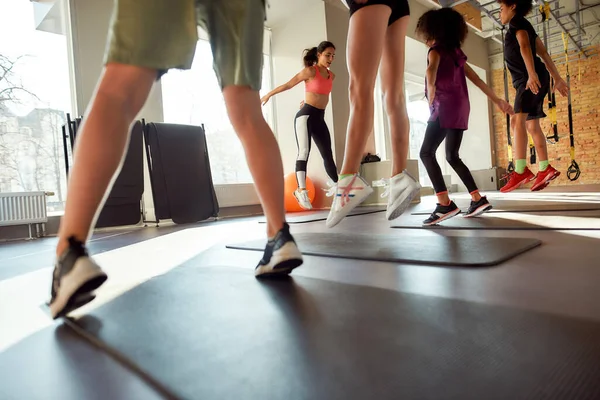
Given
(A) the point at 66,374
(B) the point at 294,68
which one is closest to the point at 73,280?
(A) the point at 66,374

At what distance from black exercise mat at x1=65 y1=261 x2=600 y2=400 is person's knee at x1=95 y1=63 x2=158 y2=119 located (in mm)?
434

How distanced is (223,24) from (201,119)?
4447mm

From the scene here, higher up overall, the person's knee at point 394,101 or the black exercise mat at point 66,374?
the person's knee at point 394,101

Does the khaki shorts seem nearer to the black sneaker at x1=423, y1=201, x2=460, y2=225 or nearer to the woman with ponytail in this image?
the black sneaker at x1=423, y1=201, x2=460, y2=225

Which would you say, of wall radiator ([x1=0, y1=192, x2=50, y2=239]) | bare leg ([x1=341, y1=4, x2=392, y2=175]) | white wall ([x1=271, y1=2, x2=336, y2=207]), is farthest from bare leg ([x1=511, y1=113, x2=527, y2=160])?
wall radiator ([x1=0, y1=192, x2=50, y2=239])

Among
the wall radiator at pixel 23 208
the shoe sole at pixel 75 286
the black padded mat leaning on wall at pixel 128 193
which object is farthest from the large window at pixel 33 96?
the shoe sole at pixel 75 286

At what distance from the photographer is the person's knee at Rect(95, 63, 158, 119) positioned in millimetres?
890

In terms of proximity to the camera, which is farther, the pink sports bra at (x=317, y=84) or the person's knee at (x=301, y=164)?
the person's knee at (x=301, y=164)

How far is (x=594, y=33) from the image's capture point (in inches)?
340

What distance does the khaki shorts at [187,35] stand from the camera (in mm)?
882

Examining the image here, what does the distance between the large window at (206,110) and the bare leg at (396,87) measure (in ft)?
11.3

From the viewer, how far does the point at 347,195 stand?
1.67 meters

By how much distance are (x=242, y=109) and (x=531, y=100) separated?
9.82 ft

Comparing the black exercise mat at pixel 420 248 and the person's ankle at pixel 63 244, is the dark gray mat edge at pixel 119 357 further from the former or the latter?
the black exercise mat at pixel 420 248
